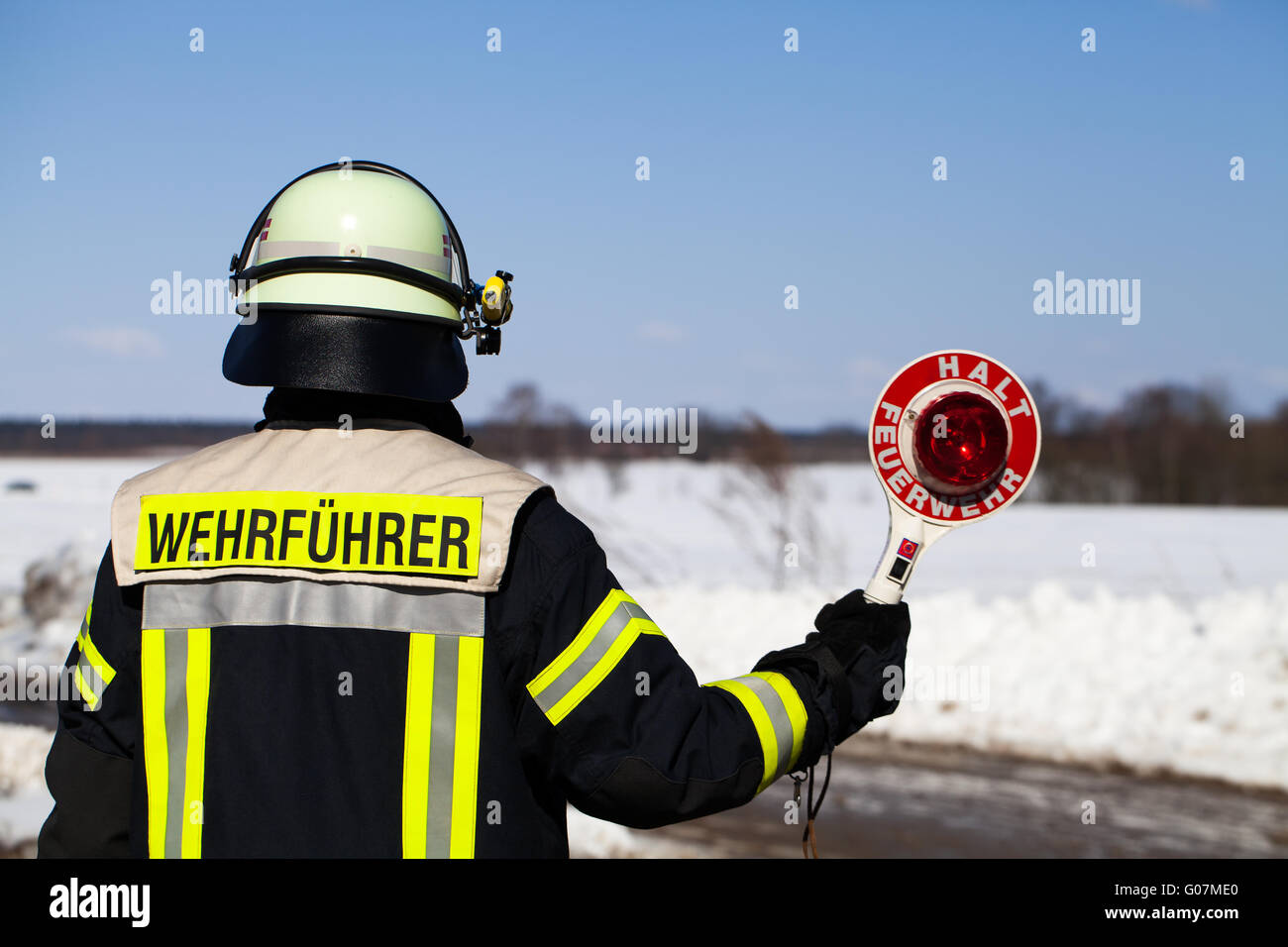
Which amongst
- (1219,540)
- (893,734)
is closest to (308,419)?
(893,734)

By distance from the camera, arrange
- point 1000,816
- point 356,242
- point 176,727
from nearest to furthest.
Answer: point 176,727 < point 356,242 < point 1000,816

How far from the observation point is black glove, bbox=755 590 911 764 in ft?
7.01

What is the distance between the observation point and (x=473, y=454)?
1975mm

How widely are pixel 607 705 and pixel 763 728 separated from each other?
0.33 metres

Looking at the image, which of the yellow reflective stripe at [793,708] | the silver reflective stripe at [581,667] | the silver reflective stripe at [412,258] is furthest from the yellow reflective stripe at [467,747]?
the silver reflective stripe at [412,258]

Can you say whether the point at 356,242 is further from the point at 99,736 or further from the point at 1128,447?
the point at 1128,447

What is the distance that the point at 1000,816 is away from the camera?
6.20 metres

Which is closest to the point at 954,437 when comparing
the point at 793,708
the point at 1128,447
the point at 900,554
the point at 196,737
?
the point at 900,554

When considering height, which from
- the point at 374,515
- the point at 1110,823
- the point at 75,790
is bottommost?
the point at 1110,823

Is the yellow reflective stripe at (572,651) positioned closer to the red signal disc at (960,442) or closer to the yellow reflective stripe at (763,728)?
the yellow reflective stripe at (763,728)

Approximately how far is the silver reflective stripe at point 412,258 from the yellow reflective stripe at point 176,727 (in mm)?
769

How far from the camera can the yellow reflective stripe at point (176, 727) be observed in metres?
1.85
